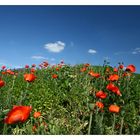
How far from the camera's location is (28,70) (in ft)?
39.4

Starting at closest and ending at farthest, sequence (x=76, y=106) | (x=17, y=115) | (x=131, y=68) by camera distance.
Answer: (x=17, y=115)
(x=76, y=106)
(x=131, y=68)

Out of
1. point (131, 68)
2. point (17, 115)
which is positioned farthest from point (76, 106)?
point (17, 115)

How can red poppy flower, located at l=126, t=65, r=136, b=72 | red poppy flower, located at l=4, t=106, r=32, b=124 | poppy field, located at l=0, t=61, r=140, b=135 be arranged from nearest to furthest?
red poppy flower, located at l=4, t=106, r=32, b=124, poppy field, located at l=0, t=61, r=140, b=135, red poppy flower, located at l=126, t=65, r=136, b=72

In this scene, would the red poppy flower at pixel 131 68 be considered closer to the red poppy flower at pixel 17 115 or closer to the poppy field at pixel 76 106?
the poppy field at pixel 76 106

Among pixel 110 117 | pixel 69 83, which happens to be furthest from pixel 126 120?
pixel 69 83

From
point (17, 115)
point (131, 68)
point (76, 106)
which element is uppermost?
point (131, 68)

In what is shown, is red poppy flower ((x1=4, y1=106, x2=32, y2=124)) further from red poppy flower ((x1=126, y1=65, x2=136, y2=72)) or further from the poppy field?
red poppy flower ((x1=126, y1=65, x2=136, y2=72))

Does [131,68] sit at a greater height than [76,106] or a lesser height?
greater

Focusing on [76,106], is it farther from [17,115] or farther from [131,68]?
[17,115]

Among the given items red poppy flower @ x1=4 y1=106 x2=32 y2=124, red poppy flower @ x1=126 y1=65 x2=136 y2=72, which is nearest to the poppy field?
red poppy flower @ x1=126 y1=65 x2=136 y2=72
